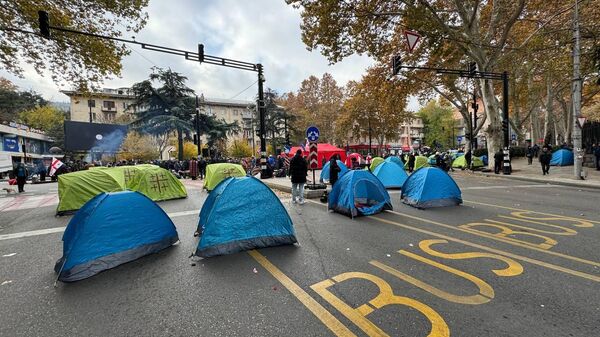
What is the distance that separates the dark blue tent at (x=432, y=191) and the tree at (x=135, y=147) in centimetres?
4321

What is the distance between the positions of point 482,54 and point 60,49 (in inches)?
895

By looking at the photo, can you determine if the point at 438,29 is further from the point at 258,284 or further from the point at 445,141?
the point at 445,141

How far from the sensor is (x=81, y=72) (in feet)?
43.6

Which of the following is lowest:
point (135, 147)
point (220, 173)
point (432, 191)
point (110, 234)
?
point (110, 234)

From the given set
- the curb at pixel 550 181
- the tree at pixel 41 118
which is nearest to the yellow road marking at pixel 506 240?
the curb at pixel 550 181

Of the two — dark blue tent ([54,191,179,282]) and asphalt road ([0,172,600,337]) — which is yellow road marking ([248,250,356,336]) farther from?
dark blue tent ([54,191,179,282])

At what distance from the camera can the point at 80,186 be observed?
9.15m

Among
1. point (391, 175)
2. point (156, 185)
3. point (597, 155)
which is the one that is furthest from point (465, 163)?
point (156, 185)

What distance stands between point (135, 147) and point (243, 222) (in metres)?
45.0

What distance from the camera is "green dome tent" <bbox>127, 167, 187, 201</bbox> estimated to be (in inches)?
424

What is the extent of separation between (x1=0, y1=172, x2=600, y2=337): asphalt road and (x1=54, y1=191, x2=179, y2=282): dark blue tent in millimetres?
191

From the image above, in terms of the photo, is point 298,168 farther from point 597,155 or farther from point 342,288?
point 597,155

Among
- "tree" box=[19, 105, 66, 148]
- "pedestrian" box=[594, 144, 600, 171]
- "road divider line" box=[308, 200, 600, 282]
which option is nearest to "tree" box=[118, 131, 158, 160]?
"tree" box=[19, 105, 66, 148]

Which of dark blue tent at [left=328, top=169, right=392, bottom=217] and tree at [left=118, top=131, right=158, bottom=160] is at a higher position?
tree at [left=118, top=131, right=158, bottom=160]
